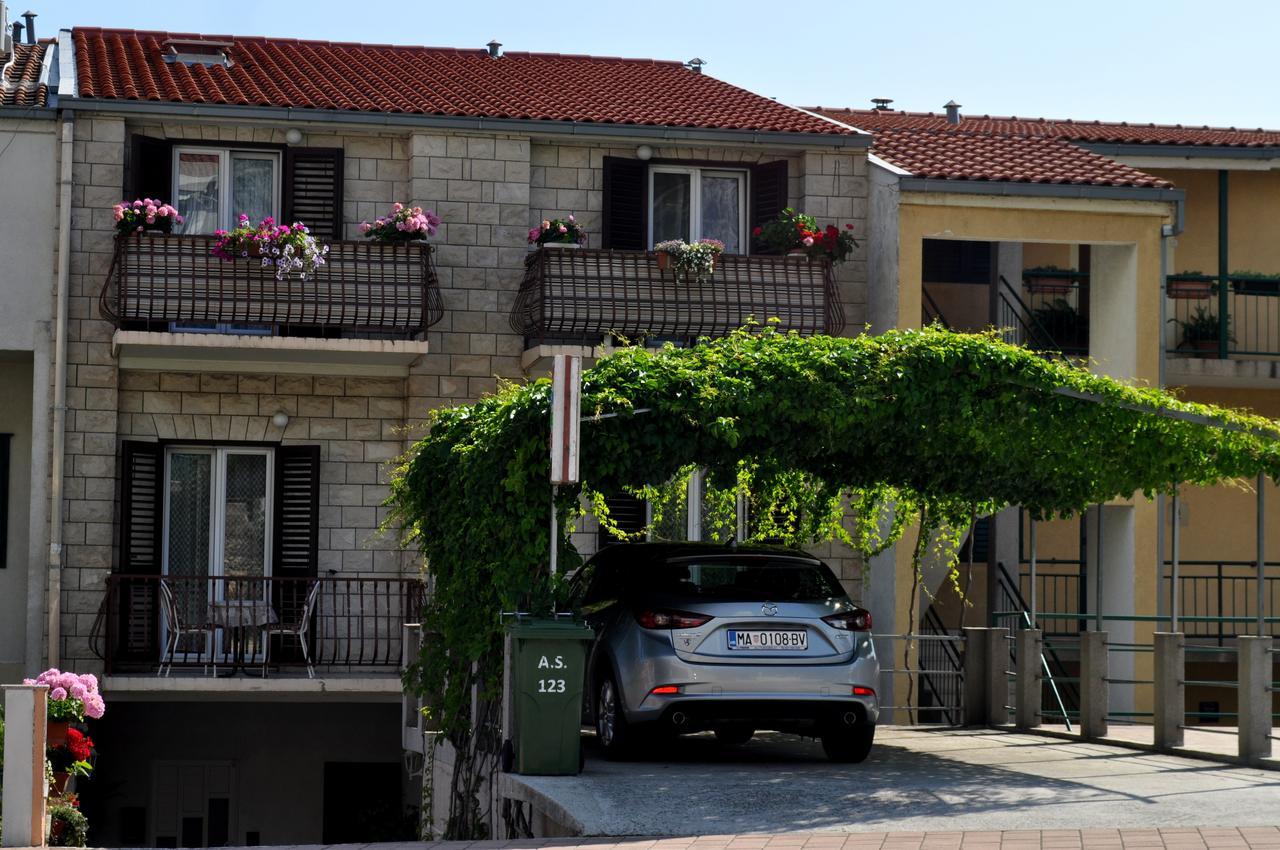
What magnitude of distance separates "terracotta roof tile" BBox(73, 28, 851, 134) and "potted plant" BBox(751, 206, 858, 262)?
4.59 feet

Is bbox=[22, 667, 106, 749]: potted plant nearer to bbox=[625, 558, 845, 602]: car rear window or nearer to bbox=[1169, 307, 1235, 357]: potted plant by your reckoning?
bbox=[625, 558, 845, 602]: car rear window

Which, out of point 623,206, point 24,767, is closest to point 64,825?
point 24,767

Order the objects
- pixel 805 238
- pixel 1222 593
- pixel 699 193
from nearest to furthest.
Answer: pixel 805 238 < pixel 699 193 < pixel 1222 593

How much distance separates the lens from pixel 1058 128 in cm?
3036

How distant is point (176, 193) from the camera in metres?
22.1

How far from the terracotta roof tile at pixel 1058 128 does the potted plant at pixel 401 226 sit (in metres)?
8.68

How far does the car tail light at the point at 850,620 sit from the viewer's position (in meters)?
13.2

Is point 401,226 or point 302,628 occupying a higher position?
point 401,226

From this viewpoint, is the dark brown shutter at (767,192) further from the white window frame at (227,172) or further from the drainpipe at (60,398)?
the drainpipe at (60,398)

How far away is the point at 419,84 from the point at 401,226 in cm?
346

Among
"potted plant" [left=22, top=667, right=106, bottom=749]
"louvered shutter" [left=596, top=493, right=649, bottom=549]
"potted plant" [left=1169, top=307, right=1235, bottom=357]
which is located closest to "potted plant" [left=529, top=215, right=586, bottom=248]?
"louvered shutter" [left=596, top=493, right=649, bottom=549]

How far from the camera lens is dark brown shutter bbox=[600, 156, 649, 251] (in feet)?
74.1

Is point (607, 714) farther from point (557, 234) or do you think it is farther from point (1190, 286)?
point (1190, 286)

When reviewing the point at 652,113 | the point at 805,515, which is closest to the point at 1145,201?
the point at 652,113
